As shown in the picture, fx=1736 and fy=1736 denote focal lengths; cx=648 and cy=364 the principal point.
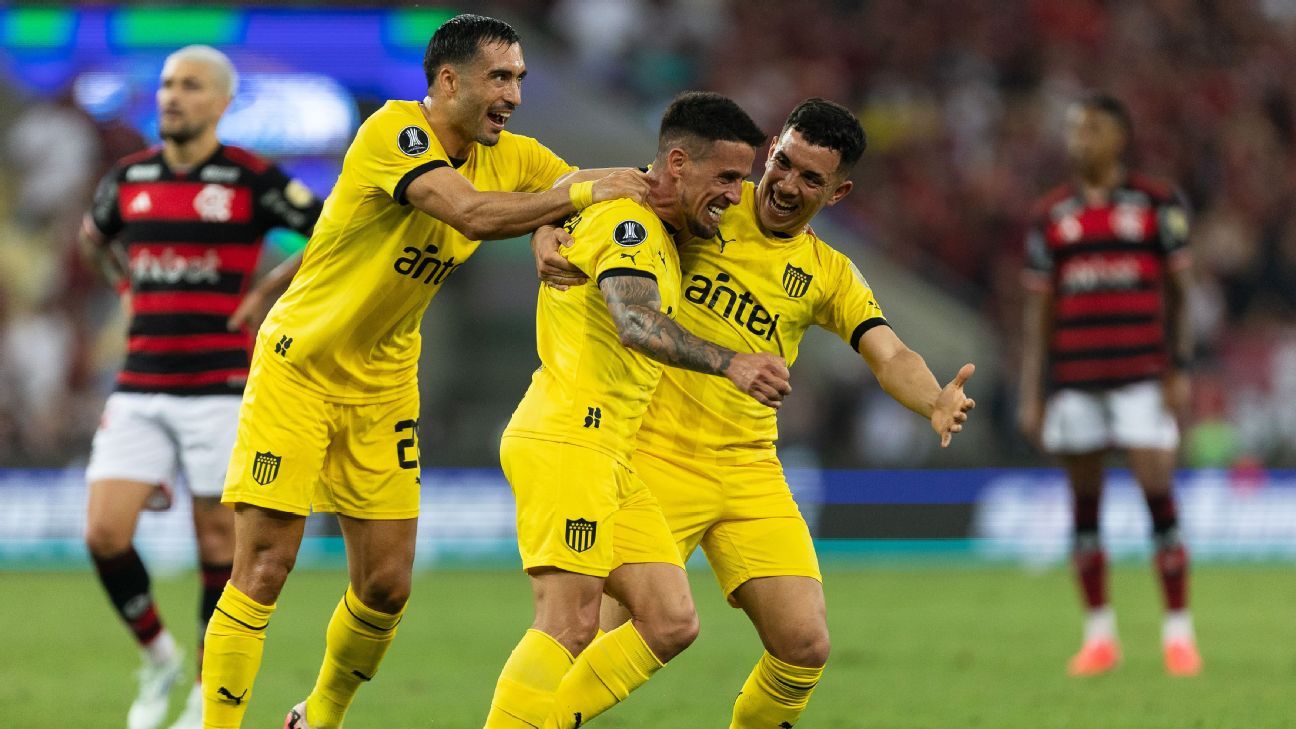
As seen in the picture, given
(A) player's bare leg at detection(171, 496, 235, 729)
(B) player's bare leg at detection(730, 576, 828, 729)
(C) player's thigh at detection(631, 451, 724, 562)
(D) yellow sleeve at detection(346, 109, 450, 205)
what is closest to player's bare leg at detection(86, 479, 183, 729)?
(A) player's bare leg at detection(171, 496, 235, 729)

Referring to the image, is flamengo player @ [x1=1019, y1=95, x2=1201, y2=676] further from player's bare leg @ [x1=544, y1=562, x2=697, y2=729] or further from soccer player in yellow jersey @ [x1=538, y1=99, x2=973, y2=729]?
player's bare leg @ [x1=544, y1=562, x2=697, y2=729]

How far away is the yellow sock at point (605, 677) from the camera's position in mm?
5766

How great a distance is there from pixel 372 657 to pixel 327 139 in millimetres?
11319

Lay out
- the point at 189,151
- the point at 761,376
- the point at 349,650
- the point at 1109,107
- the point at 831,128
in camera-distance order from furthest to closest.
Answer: the point at 1109,107
the point at 189,151
the point at 349,650
the point at 831,128
the point at 761,376

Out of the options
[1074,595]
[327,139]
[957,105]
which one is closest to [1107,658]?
[1074,595]

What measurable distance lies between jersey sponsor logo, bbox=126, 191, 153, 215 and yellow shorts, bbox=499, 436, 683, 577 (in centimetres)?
266

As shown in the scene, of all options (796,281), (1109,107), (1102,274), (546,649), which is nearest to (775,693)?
(546,649)

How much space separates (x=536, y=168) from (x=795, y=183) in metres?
1.00

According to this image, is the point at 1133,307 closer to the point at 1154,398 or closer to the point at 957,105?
the point at 1154,398

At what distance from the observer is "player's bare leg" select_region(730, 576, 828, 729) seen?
6.00 meters

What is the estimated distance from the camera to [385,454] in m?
6.49

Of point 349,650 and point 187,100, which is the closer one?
point 349,650

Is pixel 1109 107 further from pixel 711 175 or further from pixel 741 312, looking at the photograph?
pixel 711 175

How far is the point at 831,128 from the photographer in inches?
239
